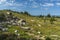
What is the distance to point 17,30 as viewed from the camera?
123 metres

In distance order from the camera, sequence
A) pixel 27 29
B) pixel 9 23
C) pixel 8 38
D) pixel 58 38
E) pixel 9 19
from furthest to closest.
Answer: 1. pixel 9 19
2. pixel 9 23
3. pixel 27 29
4. pixel 58 38
5. pixel 8 38

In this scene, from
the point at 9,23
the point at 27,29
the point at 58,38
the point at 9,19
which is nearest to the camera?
the point at 58,38

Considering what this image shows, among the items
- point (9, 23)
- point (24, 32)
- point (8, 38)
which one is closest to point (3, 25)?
point (9, 23)

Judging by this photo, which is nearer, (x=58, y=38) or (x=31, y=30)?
(x=58, y=38)

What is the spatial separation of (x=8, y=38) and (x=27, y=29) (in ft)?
83.9

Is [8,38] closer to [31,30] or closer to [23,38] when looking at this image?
[23,38]

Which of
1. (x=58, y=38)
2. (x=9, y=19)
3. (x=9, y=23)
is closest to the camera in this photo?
(x=58, y=38)

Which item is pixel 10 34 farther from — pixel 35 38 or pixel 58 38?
pixel 58 38

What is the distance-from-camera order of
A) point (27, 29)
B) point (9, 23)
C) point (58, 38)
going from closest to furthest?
1. point (58, 38)
2. point (27, 29)
3. point (9, 23)

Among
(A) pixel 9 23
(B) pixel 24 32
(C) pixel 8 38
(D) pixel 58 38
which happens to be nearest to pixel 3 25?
(A) pixel 9 23

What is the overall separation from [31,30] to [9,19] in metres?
24.3

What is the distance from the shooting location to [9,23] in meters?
137

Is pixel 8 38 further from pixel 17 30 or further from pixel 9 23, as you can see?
pixel 9 23

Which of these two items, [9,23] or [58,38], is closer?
[58,38]
